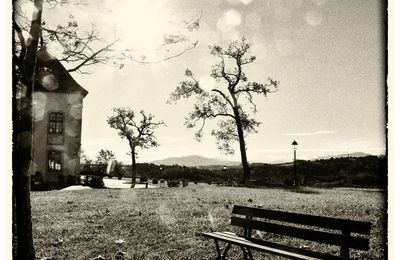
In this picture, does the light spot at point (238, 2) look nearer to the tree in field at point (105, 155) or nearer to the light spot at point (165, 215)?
the light spot at point (165, 215)

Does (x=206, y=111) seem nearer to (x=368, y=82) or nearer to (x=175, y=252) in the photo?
(x=368, y=82)

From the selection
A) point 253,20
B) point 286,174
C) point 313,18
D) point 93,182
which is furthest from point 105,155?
point 286,174

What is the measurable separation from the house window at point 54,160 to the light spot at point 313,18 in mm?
12959

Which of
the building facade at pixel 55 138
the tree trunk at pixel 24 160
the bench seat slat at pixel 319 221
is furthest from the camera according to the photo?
the building facade at pixel 55 138

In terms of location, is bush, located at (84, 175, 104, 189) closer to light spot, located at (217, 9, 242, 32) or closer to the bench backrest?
light spot, located at (217, 9, 242, 32)

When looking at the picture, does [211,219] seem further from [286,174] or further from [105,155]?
[286,174]

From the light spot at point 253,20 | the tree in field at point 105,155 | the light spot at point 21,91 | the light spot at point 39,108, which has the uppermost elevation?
the light spot at point 253,20

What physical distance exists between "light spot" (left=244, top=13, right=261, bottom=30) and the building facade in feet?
33.4

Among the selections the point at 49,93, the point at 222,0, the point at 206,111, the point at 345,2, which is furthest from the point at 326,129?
the point at 49,93

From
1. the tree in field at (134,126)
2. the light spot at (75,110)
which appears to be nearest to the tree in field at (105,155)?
the tree in field at (134,126)

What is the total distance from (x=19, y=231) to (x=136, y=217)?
10.3 feet

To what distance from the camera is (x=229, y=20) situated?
24.4 feet

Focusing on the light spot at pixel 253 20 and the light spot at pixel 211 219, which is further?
the light spot at pixel 253 20

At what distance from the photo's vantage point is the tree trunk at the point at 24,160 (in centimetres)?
473
